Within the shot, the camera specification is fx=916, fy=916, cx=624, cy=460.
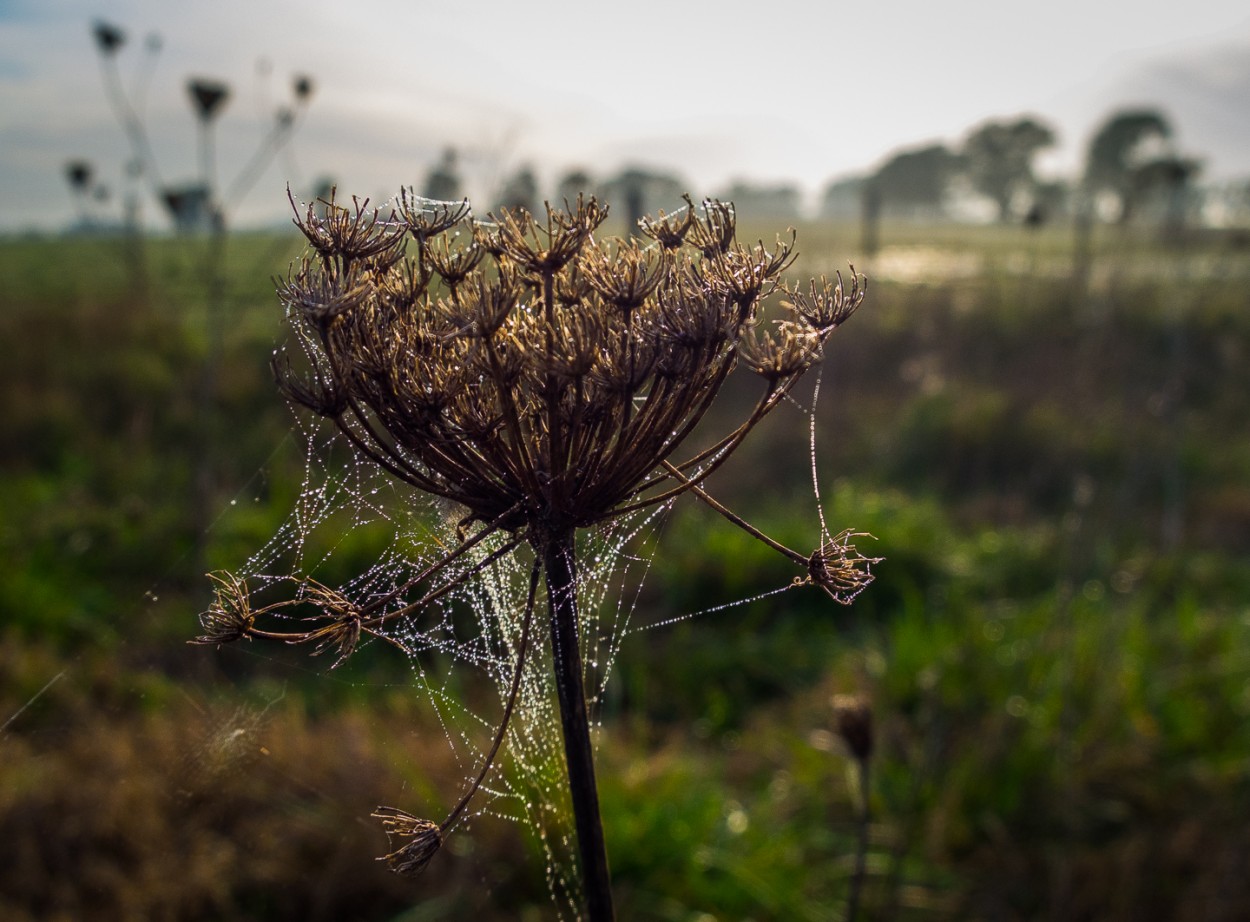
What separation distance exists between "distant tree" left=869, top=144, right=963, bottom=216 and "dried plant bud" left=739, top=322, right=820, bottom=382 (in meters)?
93.6

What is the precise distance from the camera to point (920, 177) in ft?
295

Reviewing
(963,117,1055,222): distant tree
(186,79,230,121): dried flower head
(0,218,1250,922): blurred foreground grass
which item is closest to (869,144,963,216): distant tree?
(963,117,1055,222): distant tree

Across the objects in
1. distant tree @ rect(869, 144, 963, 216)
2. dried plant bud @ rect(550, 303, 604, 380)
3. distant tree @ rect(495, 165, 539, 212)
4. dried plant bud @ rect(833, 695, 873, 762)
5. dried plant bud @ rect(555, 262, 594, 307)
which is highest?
distant tree @ rect(869, 144, 963, 216)

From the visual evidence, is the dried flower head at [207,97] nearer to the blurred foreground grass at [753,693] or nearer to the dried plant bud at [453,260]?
the blurred foreground grass at [753,693]

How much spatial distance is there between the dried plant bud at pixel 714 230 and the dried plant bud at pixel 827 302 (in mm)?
98

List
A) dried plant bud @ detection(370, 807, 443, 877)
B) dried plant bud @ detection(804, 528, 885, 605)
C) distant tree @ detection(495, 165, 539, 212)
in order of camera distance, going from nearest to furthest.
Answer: dried plant bud @ detection(370, 807, 443, 877)
dried plant bud @ detection(804, 528, 885, 605)
distant tree @ detection(495, 165, 539, 212)

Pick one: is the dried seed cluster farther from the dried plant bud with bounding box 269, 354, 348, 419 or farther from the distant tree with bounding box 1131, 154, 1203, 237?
the distant tree with bounding box 1131, 154, 1203, 237

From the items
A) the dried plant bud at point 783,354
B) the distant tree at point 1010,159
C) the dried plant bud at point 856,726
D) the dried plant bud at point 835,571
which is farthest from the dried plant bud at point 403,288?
the distant tree at point 1010,159

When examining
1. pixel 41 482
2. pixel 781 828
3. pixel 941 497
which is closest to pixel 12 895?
pixel 781 828

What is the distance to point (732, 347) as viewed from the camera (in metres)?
0.98

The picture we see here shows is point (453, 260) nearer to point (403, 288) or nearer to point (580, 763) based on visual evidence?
point (403, 288)

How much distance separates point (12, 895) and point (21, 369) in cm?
982

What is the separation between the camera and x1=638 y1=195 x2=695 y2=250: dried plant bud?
1.08 meters

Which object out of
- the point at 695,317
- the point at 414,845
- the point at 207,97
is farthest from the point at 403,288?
the point at 207,97
